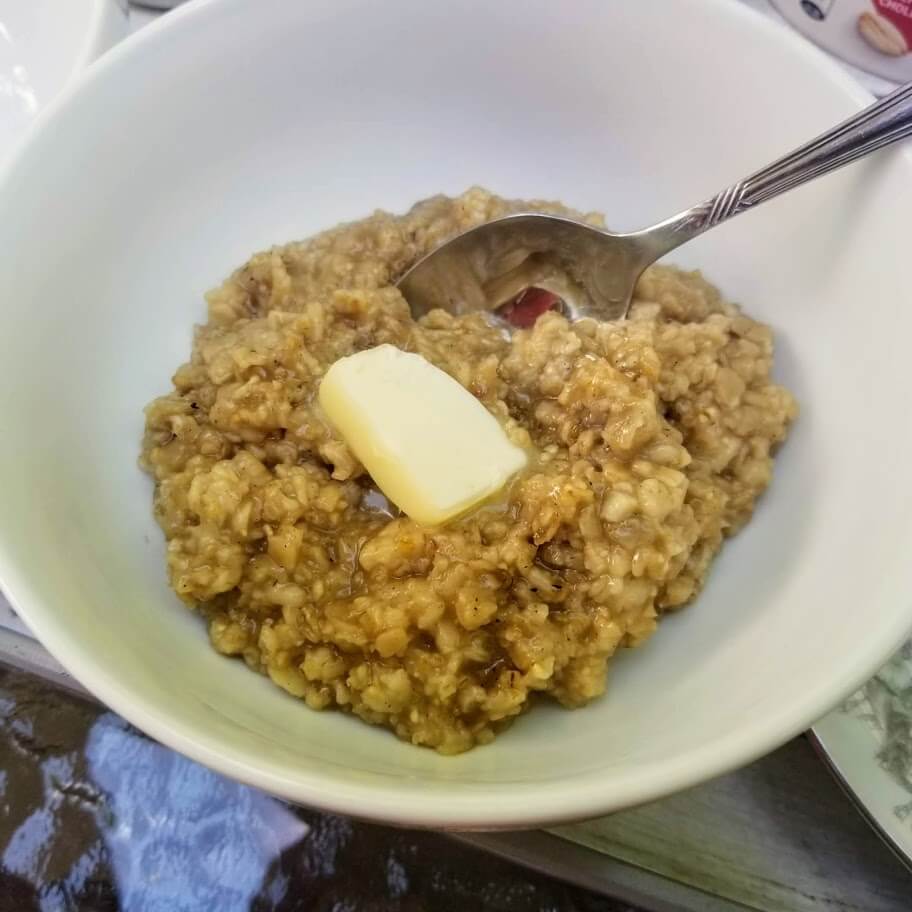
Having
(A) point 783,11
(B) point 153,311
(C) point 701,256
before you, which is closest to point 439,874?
(B) point 153,311

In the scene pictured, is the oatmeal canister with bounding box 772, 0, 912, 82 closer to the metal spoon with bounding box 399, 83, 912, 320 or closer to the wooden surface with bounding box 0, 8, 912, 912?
the metal spoon with bounding box 399, 83, 912, 320

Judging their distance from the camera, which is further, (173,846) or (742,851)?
(173,846)

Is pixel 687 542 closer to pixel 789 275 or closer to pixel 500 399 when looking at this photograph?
pixel 500 399

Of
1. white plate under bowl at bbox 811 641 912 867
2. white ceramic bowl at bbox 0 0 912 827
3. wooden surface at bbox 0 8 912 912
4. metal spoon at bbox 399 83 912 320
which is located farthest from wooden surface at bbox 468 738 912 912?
metal spoon at bbox 399 83 912 320

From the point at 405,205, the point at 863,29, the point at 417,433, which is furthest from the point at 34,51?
the point at 863,29

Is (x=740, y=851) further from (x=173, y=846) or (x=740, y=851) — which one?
(x=173, y=846)

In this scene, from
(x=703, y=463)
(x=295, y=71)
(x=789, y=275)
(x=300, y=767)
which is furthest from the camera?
(x=295, y=71)
